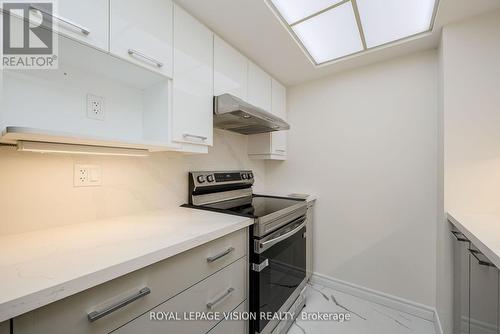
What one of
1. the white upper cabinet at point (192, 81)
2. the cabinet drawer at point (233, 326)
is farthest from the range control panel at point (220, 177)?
the cabinet drawer at point (233, 326)

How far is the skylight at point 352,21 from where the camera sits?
1220mm

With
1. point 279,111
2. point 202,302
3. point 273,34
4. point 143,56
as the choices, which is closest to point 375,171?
point 279,111

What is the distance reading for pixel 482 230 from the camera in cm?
92

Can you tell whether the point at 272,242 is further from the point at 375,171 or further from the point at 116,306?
the point at 375,171

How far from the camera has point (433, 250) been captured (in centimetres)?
161

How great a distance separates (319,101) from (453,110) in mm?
1048

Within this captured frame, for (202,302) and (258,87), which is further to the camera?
(258,87)

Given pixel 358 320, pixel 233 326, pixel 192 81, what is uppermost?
pixel 192 81

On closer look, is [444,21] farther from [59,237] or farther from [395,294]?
[59,237]

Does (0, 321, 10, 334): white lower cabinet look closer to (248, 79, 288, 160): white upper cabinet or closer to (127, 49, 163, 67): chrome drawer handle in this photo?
(127, 49, 163, 67): chrome drawer handle

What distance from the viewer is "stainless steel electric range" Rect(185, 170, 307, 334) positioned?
1.15 meters

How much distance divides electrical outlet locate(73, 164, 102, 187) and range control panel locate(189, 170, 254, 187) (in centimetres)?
58

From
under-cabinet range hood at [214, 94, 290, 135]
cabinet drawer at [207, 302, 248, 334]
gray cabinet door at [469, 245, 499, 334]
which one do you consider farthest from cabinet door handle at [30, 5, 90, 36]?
gray cabinet door at [469, 245, 499, 334]

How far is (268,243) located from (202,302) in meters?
0.46
